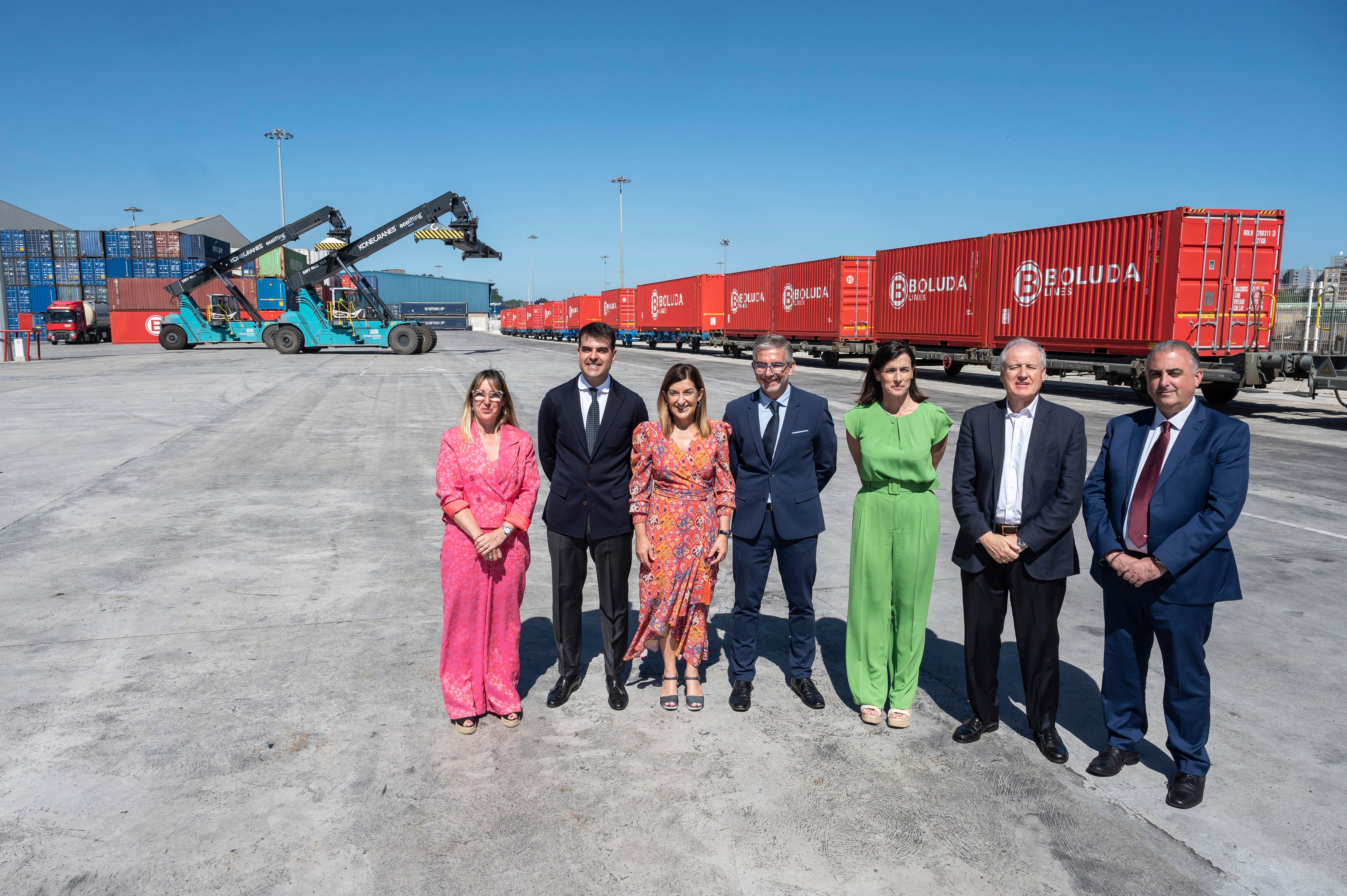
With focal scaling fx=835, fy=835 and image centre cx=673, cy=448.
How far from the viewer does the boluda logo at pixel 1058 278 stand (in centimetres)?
1611

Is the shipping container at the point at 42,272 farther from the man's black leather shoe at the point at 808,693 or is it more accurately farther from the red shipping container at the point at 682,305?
the man's black leather shoe at the point at 808,693

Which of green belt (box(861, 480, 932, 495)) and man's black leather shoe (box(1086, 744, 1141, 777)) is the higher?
green belt (box(861, 480, 932, 495))

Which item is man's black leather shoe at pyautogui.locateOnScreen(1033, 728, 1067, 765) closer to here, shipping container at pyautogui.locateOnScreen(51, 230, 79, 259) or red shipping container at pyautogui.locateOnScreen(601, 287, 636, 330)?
red shipping container at pyautogui.locateOnScreen(601, 287, 636, 330)

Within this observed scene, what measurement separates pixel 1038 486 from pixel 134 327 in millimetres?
59093

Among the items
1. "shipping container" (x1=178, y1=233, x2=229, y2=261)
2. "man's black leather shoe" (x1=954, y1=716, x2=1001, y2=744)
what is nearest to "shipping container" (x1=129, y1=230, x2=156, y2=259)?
"shipping container" (x1=178, y1=233, x2=229, y2=261)

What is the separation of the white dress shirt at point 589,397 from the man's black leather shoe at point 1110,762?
242 centimetres

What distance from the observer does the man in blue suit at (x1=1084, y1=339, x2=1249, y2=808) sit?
2918 millimetres

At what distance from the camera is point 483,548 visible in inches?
135

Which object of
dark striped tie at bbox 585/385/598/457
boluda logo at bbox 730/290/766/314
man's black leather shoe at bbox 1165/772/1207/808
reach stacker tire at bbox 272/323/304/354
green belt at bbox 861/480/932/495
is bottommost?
man's black leather shoe at bbox 1165/772/1207/808

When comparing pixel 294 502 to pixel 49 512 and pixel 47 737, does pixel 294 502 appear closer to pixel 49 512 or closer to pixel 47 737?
pixel 49 512

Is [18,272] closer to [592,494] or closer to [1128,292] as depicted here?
[1128,292]

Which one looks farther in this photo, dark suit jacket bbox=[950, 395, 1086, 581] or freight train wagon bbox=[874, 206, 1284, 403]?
freight train wagon bbox=[874, 206, 1284, 403]

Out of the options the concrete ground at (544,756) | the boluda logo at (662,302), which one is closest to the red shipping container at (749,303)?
the boluda logo at (662,302)

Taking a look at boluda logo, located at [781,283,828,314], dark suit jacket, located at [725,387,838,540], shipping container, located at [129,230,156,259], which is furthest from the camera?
shipping container, located at [129,230,156,259]
